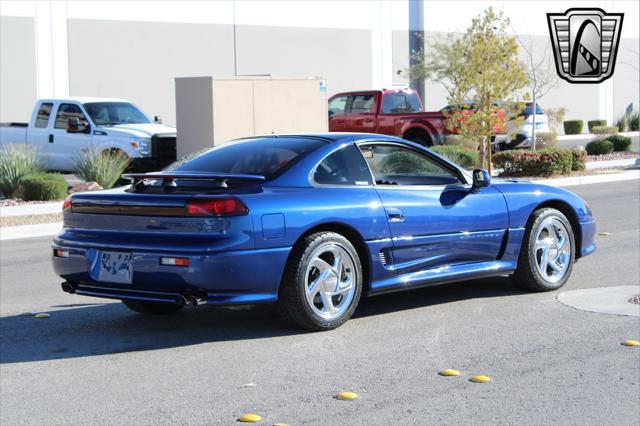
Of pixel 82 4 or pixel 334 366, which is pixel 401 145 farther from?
pixel 82 4

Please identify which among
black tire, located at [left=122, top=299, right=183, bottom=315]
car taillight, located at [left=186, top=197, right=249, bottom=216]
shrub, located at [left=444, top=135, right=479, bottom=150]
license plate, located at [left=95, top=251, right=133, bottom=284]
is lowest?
black tire, located at [left=122, top=299, right=183, bottom=315]

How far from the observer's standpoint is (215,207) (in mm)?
7250

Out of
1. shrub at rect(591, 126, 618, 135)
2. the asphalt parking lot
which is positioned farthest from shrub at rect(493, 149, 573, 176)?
shrub at rect(591, 126, 618, 135)

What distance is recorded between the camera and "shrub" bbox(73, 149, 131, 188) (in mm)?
20078

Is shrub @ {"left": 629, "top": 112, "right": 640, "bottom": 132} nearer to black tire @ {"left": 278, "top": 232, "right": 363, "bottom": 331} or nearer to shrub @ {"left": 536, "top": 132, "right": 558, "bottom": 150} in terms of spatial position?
shrub @ {"left": 536, "top": 132, "right": 558, "bottom": 150}

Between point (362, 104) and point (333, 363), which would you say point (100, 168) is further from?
point (333, 363)

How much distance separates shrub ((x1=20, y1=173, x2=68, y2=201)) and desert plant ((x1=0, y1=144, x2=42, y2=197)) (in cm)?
38

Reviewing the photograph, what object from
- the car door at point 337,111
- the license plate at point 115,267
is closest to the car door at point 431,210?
the license plate at point 115,267

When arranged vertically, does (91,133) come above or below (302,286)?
above

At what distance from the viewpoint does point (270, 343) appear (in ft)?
24.5

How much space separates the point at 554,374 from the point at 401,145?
274 cm

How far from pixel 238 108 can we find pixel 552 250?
41.8 feet

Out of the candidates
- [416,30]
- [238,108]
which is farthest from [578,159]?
[416,30]

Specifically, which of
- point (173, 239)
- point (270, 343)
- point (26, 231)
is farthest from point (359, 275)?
point (26, 231)
